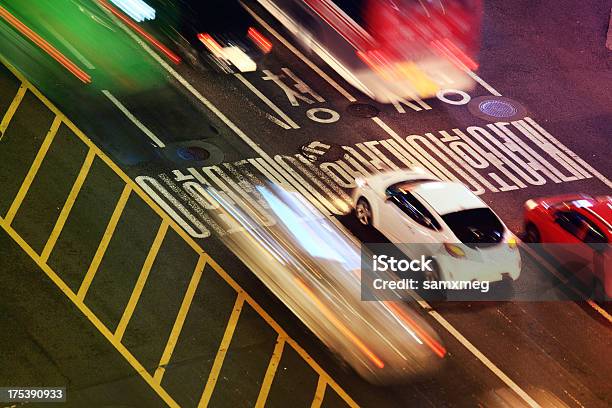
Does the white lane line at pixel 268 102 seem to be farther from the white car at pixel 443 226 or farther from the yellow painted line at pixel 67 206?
the yellow painted line at pixel 67 206

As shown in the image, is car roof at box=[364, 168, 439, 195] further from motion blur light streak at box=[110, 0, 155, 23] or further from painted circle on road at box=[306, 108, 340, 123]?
motion blur light streak at box=[110, 0, 155, 23]

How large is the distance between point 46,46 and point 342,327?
1219cm

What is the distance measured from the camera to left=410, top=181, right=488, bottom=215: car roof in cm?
2480

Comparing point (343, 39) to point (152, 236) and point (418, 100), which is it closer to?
point (418, 100)

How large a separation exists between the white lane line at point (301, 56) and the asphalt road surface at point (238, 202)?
0.29 feet

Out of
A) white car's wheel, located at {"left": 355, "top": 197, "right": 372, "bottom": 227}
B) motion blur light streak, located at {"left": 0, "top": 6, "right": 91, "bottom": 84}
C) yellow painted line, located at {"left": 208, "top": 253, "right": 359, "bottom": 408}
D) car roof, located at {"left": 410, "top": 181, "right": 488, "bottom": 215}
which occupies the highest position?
motion blur light streak, located at {"left": 0, "top": 6, "right": 91, "bottom": 84}

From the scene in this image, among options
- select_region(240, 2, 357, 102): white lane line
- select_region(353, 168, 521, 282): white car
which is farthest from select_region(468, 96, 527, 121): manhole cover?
select_region(353, 168, 521, 282): white car

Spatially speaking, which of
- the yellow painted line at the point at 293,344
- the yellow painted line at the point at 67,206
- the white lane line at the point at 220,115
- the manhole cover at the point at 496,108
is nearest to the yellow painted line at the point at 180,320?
the yellow painted line at the point at 293,344

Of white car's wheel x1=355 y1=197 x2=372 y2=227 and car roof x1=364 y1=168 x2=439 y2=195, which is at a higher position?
car roof x1=364 y1=168 x2=439 y2=195

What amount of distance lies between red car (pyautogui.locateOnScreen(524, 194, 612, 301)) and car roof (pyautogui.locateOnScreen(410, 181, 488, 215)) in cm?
150

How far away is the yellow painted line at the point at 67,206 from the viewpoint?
23.6m

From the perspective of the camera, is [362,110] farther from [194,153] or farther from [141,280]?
[141,280]

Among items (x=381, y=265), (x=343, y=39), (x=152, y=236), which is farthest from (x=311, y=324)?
(x=343, y=39)

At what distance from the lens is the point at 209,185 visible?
26453 millimetres
